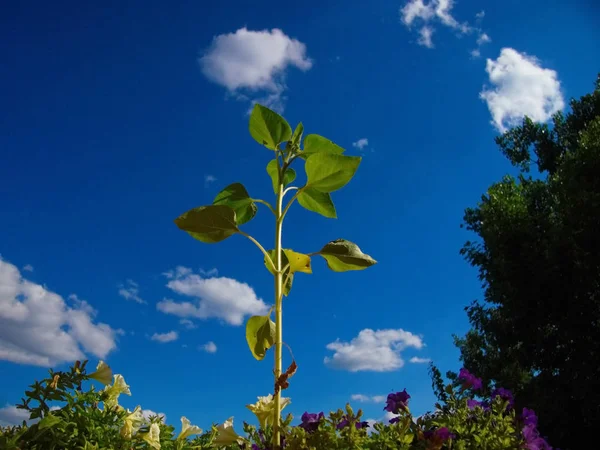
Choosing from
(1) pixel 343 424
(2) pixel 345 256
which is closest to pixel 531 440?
(1) pixel 343 424

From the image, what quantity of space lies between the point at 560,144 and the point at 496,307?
5805mm

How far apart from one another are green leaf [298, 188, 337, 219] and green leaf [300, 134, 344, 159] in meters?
0.16

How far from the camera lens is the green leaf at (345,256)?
6.03ft

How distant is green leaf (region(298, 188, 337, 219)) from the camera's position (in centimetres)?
202

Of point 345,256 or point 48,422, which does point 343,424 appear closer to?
point 345,256

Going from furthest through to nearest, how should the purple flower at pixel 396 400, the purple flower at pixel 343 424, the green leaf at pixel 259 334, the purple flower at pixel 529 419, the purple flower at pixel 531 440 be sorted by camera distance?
the purple flower at pixel 529 419
the purple flower at pixel 396 400
the purple flower at pixel 531 440
the green leaf at pixel 259 334
the purple flower at pixel 343 424

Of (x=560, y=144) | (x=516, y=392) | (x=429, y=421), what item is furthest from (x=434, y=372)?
(x=429, y=421)

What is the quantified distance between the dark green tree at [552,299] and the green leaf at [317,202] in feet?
28.5

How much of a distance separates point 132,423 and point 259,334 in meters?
0.50

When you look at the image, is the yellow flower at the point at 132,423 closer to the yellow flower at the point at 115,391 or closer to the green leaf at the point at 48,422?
the yellow flower at the point at 115,391

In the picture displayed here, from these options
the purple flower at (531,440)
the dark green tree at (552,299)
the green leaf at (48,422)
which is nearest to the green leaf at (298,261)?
the green leaf at (48,422)

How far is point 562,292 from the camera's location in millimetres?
10367

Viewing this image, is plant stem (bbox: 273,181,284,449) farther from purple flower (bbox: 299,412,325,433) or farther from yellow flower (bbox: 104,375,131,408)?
yellow flower (bbox: 104,375,131,408)

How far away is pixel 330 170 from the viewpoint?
1903 millimetres
